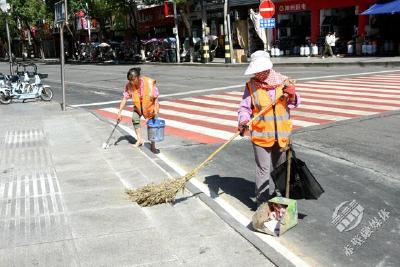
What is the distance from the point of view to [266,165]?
19.4 feet

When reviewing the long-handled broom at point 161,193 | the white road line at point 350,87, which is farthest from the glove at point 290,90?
the white road line at point 350,87

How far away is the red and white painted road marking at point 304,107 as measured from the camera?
1194cm

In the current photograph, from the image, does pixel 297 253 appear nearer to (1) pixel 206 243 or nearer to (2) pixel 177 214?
(1) pixel 206 243

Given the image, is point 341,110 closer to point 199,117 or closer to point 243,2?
point 199,117

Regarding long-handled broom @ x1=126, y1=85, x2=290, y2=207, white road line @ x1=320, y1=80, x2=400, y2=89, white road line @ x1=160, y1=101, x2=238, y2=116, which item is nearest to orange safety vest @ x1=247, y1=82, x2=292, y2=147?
long-handled broom @ x1=126, y1=85, x2=290, y2=207

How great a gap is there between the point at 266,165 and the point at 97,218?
1979 mm

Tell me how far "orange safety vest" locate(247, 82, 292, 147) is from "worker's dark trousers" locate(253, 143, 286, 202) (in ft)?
0.34

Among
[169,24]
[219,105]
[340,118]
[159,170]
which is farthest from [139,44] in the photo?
[159,170]

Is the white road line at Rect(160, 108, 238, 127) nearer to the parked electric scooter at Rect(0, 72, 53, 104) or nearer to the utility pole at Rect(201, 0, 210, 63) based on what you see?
the parked electric scooter at Rect(0, 72, 53, 104)

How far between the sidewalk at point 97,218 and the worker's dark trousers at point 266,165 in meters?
0.58

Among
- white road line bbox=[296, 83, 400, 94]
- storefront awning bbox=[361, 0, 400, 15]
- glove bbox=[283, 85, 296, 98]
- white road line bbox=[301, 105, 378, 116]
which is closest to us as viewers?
glove bbox=[283, 85, 296, 98]

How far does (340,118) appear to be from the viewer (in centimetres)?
1203

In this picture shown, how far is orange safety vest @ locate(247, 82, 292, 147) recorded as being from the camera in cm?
571

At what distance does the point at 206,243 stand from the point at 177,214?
973mm
